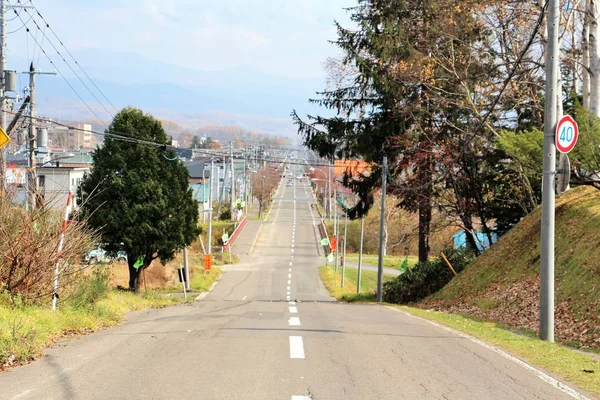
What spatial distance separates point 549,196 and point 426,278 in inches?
807

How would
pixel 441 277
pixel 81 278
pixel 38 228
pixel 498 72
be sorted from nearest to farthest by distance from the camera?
1. pixel 38 228
2. pixel 81 278
3. pixel 498 72
4. pixel 441 277

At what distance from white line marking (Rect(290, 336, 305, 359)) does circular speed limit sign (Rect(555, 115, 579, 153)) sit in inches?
221

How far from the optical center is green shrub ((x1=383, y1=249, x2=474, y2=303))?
105 ft

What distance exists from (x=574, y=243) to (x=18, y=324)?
1422 centimetres

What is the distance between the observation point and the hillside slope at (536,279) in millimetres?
14664

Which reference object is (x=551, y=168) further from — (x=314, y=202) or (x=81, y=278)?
(x=314, y=202)

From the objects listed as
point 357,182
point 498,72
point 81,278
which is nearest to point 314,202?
point 357,182

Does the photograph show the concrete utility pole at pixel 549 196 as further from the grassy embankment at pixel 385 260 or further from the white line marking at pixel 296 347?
the grassy embankment at pixel 385 260

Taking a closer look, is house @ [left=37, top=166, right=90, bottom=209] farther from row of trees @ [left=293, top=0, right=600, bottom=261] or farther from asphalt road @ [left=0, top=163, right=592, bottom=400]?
asphalt road @ [left=0, top=163, right=592, bottom=400]

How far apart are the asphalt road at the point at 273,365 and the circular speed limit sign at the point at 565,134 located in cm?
376

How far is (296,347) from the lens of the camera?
33.0 feet

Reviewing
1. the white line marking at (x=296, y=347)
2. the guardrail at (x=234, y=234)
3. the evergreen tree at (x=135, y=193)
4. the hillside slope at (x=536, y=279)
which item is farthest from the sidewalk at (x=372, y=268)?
the white line marking at (x=296, y=347)

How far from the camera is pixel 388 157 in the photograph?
1329 inches

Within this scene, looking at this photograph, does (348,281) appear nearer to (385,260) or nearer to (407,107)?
(385,260)
